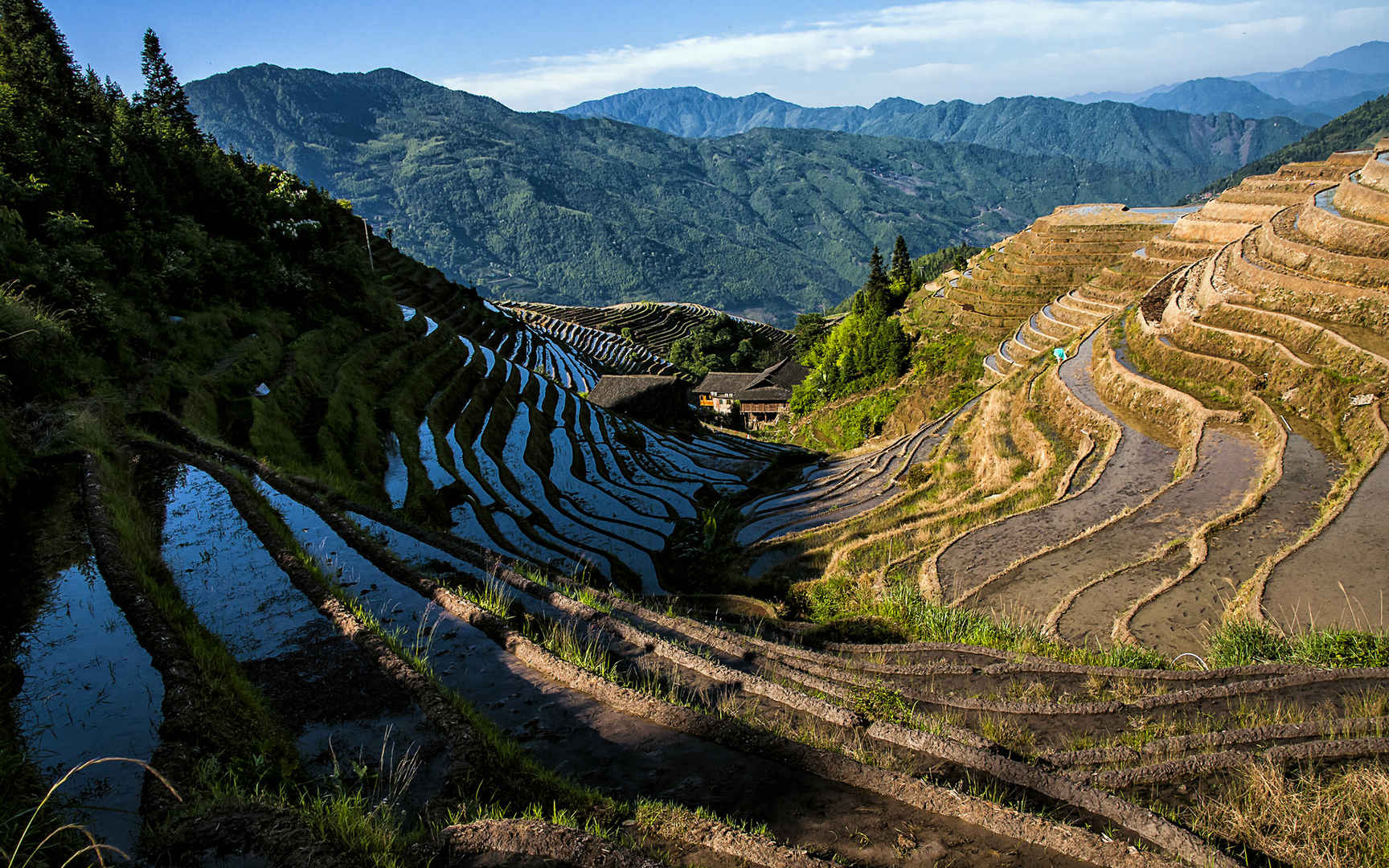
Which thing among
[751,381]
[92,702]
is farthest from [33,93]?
[751,381]

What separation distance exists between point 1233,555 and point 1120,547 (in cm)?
184

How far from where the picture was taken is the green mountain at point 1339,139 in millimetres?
159875

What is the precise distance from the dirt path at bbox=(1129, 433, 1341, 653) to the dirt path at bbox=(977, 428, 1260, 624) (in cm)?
54

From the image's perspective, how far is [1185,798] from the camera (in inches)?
185

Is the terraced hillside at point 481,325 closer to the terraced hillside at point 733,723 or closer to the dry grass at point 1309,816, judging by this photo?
the terraced hillside at point 733,723

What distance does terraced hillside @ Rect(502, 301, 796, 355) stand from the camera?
9719 centimetres

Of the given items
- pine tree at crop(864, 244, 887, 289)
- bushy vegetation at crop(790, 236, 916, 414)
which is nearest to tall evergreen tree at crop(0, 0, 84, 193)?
bushy vegetation at crop(790, 236, 916, 414)

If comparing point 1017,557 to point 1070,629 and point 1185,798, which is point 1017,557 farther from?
point 1185,798

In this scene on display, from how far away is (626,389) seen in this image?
4653 centimetres

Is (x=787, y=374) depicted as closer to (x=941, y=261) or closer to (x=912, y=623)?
(x=912, y=623)

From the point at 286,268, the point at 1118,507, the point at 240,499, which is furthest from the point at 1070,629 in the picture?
the point at 286,268

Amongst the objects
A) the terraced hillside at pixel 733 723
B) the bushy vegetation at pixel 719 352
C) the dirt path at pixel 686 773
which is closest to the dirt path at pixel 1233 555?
the terraced hillside at pixel 733 723

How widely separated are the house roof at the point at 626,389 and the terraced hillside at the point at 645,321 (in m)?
43.2

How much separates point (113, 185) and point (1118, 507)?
1203 inches
